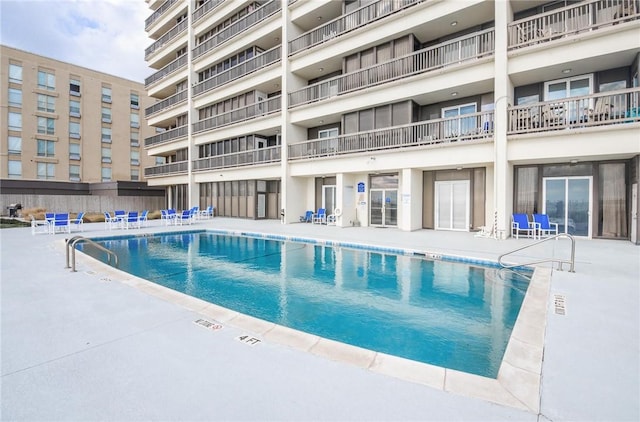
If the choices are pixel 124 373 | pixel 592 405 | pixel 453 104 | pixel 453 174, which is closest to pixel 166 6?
pixel 453 104

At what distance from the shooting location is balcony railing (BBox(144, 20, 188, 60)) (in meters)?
26.6

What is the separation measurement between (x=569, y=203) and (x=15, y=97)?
4659cm

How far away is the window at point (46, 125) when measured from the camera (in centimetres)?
3256

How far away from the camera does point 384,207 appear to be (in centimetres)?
1655

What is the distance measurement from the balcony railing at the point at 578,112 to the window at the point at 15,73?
44.1 meters

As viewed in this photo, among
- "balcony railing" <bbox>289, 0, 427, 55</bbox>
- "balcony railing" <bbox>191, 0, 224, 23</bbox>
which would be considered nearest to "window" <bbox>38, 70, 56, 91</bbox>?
"balcony railing" <bbox>191, 0, 224, 23</bbox>

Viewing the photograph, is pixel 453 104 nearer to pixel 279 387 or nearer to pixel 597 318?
pixel 597 318

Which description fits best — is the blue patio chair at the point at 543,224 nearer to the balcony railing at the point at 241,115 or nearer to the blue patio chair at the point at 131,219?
the balcony railing at the point at 241,115

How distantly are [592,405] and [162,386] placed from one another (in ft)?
11.6

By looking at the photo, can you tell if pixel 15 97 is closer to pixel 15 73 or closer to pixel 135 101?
pixel 15 73

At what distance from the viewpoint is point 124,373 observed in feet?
9.52

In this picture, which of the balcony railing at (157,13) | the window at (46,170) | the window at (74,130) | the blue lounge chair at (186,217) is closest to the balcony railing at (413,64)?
the blue lounge chair at (186,217)

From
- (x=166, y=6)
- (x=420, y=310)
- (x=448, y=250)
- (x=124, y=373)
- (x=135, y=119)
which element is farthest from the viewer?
(x=135, y=119)

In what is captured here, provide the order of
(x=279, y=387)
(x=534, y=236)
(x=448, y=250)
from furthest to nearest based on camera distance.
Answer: (x=534, y=236), (x=448, y=250), (x=279, y=387)
